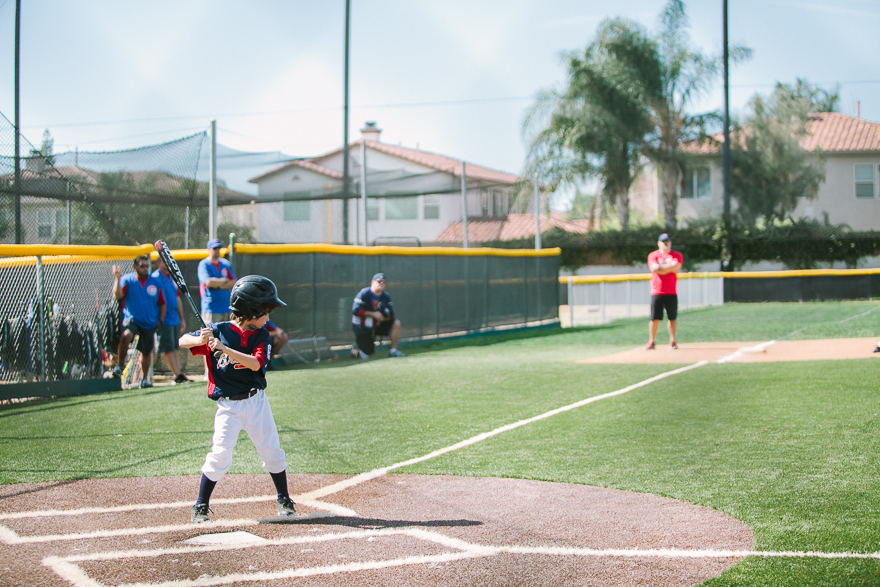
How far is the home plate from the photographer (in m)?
4.12

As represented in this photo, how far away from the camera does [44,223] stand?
38.0 feet

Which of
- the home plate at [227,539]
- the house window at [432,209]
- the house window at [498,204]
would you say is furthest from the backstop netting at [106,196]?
the house window at [432,209]

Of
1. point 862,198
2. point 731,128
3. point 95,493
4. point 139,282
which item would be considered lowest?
point 95,493

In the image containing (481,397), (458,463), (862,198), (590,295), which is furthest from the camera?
(862,198)

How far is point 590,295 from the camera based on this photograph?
970 inches

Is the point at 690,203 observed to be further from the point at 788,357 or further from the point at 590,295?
the point at 788,357

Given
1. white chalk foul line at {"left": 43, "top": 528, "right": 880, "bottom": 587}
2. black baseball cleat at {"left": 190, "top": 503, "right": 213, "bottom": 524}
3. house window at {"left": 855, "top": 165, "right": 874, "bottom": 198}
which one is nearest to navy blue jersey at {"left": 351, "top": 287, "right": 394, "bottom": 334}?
black baseball cleat at {"left": 190, "top": 503, "right": 213, "bottom": 524}

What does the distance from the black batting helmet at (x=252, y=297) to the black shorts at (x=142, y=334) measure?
6.53m

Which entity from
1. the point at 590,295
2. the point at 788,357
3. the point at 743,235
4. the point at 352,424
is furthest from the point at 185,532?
the point at 743,235

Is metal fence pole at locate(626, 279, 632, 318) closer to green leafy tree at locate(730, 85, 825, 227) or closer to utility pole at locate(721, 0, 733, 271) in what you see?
utility pole at locate(721, 0, 733, 271)

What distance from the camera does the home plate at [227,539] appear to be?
412 cm

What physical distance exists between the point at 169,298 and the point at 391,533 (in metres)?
7.80

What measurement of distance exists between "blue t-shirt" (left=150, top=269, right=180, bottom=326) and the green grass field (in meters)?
0.99

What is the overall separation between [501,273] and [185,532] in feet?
50.5
